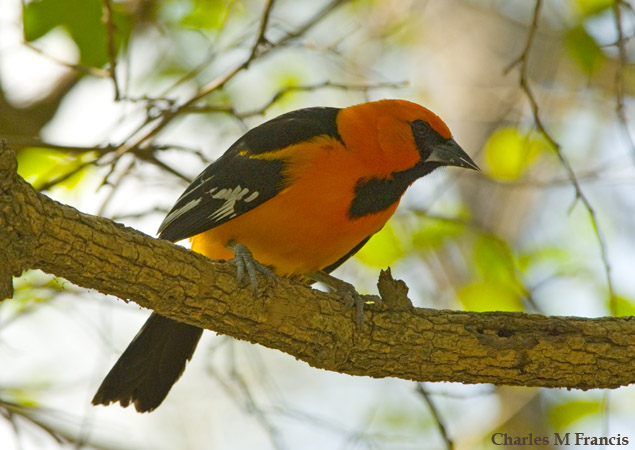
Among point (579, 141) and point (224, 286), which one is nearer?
point (224, 286)

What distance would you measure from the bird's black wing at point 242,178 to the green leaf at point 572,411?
3.02 m

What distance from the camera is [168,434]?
9.84m

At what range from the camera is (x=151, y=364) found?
4.48 m

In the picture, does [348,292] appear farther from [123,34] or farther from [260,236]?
[123,34]

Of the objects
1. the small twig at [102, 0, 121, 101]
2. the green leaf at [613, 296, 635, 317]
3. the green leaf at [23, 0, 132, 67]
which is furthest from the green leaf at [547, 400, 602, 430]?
the green leaf at [23, 0, 132, 67]

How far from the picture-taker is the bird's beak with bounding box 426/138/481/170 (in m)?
4.56

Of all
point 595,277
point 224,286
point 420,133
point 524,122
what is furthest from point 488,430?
point 224,286

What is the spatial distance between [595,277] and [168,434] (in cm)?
613

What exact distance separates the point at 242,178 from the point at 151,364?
1210 millimetres

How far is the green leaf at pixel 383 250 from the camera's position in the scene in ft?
18.3

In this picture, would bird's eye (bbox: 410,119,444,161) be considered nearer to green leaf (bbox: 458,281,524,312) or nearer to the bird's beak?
the bird's beak

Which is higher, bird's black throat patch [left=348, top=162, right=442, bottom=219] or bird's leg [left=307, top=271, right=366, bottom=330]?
bird's black throat patch [left=348, top=162, right=442, bottom=219]

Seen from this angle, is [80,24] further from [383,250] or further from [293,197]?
[383,250]

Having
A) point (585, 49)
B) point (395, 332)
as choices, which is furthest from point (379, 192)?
point (585, 49)
